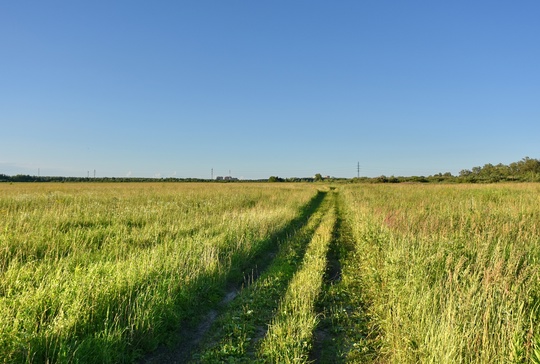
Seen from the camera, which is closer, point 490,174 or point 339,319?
point 339,319

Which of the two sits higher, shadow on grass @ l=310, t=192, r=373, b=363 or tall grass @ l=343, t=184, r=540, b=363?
tall grass @ l=343, t=184, r=540, b=363

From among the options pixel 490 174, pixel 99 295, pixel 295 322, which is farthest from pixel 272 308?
pixel 490 174

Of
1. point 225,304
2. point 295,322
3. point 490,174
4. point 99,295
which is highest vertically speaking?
point 490,174

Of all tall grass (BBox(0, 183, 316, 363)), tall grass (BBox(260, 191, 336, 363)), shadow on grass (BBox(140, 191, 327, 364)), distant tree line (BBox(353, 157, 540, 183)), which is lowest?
shadow on grass (BBox(140, 191, 327, 364))

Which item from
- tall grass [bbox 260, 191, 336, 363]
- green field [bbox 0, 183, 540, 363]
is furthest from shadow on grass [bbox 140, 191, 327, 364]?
tall grass [bbox 260, 191, 336, 363]

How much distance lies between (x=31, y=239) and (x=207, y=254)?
5225 mm

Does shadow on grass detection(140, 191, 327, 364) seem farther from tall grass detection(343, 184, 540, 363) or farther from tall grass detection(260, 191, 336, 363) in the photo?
tall grass detection(343, 184, 540, 363)

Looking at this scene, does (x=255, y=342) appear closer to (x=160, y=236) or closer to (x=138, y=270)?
(x=138, y=270)

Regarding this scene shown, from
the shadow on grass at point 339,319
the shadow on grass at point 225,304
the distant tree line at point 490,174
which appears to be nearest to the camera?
the shadow on grass at point 339,319

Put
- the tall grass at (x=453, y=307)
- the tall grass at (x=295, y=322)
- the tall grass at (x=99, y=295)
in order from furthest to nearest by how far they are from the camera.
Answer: the tall grass at (x=295, y=322), the tall grass at (x=99, y=295), the tall grass at (x=453, y=307)

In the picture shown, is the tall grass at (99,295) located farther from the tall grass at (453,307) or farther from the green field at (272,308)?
the tall grass at (453,307)

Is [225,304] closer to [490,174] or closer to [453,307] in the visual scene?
[453,307]

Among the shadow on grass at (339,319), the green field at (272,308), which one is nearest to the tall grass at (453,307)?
the green field at (272,308)

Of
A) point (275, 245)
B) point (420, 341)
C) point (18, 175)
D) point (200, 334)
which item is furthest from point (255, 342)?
point (18, 175)
